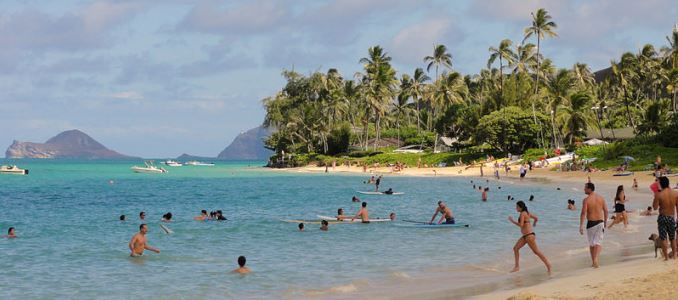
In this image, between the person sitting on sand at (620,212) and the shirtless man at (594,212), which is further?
the person sitting on sand at (620,212)

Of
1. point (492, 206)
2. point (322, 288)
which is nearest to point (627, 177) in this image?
point (492, 206)

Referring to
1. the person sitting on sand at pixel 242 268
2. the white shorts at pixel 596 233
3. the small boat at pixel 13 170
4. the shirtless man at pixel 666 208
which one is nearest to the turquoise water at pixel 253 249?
the person sitting on sand at pixel 242 268

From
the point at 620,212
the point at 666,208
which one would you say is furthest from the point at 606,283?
the point at 620,212

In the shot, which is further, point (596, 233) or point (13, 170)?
point (13, 170)

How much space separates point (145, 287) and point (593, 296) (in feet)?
34.3

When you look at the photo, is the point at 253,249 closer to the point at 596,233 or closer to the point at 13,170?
the point at 596,233

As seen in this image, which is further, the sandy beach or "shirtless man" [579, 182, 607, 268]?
"shirtless man" [579, 182, 607, 268]

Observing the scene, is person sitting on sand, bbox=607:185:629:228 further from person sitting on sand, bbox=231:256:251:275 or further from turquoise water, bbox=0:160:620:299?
person sitting on sand, bbox=231:256:251:275

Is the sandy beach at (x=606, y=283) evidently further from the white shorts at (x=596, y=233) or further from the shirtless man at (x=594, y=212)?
the shirtless man at (x=594, y=212)

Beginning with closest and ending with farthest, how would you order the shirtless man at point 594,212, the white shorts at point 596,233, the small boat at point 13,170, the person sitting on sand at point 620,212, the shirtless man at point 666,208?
the shirtless man at point 666,208, the shirtless man at point 594,212, the white shorts at point 596,233, the person sitting on sand at point 620,212, the small boat at point 13,170

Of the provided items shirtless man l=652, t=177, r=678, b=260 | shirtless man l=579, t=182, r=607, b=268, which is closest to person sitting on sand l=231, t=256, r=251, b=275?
shirtless man l=579, t=182, r=607, b=268

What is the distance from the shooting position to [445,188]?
59500 millimetres

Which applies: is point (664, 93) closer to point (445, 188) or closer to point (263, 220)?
point (445, 188)

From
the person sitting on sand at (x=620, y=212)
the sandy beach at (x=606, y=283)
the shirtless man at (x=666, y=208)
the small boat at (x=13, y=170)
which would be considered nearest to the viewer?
the sandy beach at (x=606, y=283)
